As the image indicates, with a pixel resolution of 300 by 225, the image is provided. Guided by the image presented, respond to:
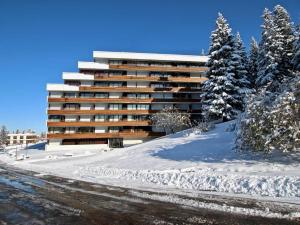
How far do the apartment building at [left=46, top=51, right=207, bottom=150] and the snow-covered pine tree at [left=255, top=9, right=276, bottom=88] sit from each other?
25970 mm

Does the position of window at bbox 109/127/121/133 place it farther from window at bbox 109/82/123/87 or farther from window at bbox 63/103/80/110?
window at bbox 109/82/123/87

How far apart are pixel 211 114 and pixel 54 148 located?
109 ft

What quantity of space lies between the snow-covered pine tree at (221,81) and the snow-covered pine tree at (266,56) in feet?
12.4

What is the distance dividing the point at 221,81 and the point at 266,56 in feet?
21.7

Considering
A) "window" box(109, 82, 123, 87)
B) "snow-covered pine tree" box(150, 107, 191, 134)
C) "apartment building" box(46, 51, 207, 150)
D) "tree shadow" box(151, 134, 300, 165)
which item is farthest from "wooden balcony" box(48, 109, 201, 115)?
"tree shadow" box(151, 134, 300, 165)

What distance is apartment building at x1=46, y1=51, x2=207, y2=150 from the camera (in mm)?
66938

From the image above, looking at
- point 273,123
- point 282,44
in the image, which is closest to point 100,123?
point 282,44

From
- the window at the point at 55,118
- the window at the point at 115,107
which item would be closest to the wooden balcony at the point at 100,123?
the window at the point at 55,118

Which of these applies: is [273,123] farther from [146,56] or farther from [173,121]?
[146,56]

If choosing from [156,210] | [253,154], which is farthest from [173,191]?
[253,154]

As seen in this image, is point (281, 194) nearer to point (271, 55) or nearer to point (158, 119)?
point (271, 55)

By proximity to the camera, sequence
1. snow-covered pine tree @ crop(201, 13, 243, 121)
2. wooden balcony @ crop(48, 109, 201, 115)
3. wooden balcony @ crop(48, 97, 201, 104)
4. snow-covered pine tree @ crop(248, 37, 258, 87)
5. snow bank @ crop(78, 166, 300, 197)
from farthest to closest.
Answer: wooden balcony @ crop(48, 97, 201, 104) < wooden balcony @ crop(48, 109, 201, 115) < snow-covered pine tree @ crop(248, 37, 258, 87) < snow-covered pine tree @ crop(201, 13, 243, 121) < snow bank @ crop(78, 166, 300, 197)

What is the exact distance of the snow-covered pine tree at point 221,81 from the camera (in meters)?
45.5

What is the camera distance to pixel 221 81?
46375 mm
